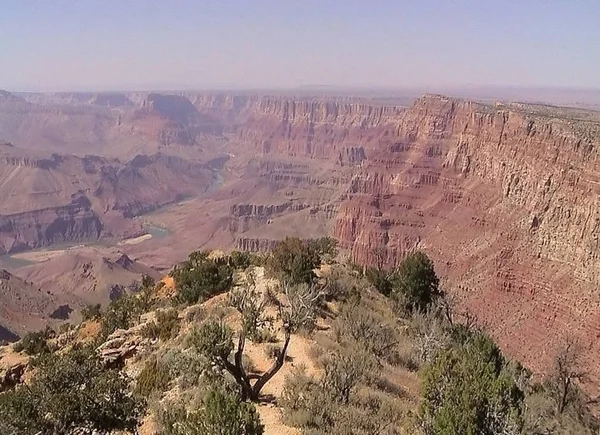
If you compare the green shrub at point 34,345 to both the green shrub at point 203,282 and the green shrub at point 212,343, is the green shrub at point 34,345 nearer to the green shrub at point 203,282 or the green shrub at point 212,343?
the green shrub at point 203,282

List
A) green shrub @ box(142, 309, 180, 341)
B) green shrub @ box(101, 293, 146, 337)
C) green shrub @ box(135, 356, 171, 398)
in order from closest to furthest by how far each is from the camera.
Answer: green shrub @ box(135, 356, 171, 398) < green shrub @ box(142, 309, 180, 341) < green shrub @ box(101, 293, 146, 337)

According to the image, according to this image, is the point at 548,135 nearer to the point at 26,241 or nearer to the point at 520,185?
the point at 520,185

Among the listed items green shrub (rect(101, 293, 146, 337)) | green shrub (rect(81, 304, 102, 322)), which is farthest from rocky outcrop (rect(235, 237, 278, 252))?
green shrub (rect(101, 293, 146, 337))

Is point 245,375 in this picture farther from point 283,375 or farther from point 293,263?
point 293,263

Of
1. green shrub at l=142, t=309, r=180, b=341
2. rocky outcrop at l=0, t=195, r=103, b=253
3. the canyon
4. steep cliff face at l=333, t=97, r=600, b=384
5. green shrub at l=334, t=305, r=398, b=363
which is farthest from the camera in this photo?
rocky outcrop at l=0, t=195, r=103, b=253

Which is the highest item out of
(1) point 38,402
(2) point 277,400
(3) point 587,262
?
(1) point 38,402

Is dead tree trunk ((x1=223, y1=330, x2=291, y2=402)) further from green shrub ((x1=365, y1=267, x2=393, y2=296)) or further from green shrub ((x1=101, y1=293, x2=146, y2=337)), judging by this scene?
green shrub ((x1=365, y1=267, x2=393, y2=296))

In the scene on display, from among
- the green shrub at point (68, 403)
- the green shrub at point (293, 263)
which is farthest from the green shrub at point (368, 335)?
the green shrub at point (68, 403)

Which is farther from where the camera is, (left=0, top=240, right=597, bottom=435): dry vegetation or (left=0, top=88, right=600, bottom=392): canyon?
(left=0, top=88, right=600, bottom=392): canyon

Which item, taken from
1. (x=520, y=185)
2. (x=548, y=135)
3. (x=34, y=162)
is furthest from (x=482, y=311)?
(x=34, y=162)
